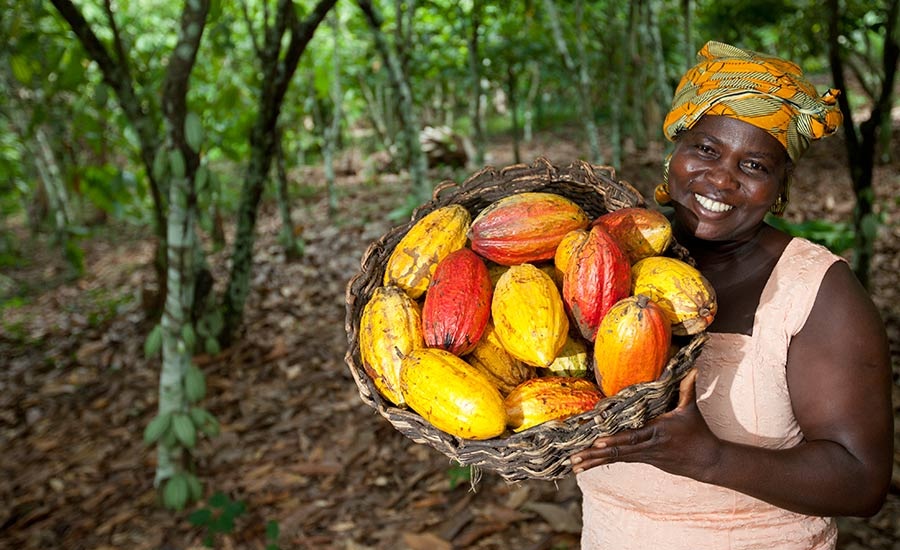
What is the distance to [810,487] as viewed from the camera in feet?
3.32

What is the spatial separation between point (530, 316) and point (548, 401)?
0.15 meters

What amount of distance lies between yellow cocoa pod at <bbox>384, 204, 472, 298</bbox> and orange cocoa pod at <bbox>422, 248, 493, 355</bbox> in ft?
0.14

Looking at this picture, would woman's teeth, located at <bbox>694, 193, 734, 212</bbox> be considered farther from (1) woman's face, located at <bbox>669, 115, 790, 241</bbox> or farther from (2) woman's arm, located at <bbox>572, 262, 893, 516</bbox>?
(2) woman's arm, located at <bbox>572, 262, 893, 516</bbox>

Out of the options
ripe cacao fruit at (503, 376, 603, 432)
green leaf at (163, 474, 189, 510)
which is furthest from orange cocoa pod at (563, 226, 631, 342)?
green leaf at (163, 474, 189, 510)

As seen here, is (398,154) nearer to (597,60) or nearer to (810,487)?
(597,60)

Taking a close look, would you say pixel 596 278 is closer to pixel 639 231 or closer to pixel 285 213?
pixel 639 231

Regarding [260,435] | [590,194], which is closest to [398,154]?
[260,435]

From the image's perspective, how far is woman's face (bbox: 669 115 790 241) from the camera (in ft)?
3.72

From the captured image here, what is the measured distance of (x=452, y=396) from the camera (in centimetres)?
98

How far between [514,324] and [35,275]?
23.4ft

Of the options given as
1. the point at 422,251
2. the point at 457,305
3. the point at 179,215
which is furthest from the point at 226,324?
the point at 457,305

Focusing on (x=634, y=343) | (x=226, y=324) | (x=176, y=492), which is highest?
(x=634, y=343)

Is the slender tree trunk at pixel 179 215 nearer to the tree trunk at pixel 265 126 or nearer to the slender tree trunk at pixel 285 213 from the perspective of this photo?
the tree trunk at pixel 265 126

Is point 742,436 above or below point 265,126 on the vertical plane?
below
